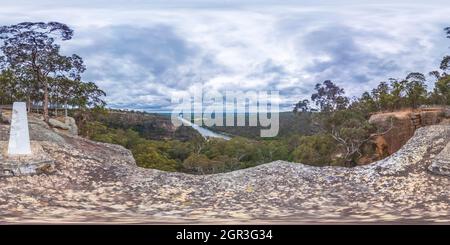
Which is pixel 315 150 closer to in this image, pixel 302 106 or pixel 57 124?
pixel 302 106

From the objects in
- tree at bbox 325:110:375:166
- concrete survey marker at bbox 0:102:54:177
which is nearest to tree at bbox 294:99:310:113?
tree at bbox 325:110:375:166

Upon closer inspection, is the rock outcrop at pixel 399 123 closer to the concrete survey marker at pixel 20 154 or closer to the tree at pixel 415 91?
the tree at pixel 415 91

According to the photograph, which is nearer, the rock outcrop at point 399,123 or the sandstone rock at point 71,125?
the sandstone rock at point 71,125

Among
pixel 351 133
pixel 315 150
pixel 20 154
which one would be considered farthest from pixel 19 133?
pixel 351 133

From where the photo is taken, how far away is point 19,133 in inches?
→ 214

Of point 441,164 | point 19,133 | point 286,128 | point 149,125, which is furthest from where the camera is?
point 286,128

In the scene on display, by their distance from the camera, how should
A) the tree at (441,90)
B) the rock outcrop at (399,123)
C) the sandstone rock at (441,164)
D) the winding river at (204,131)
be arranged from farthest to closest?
the rock outcrop at (399,123)
the tree at (441,90)
the winding river at (204,131)
the sandstone rock at (441,164)

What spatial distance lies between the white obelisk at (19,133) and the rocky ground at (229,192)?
1.05 ft

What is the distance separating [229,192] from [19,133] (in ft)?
7.03

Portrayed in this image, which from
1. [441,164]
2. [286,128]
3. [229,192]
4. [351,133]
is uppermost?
[286,128]

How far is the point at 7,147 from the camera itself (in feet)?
18.4

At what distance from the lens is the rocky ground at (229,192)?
4316mm

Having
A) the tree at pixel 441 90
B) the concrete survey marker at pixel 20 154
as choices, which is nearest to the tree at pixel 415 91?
the tree at pixel 441 90

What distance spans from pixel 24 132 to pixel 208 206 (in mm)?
2001
